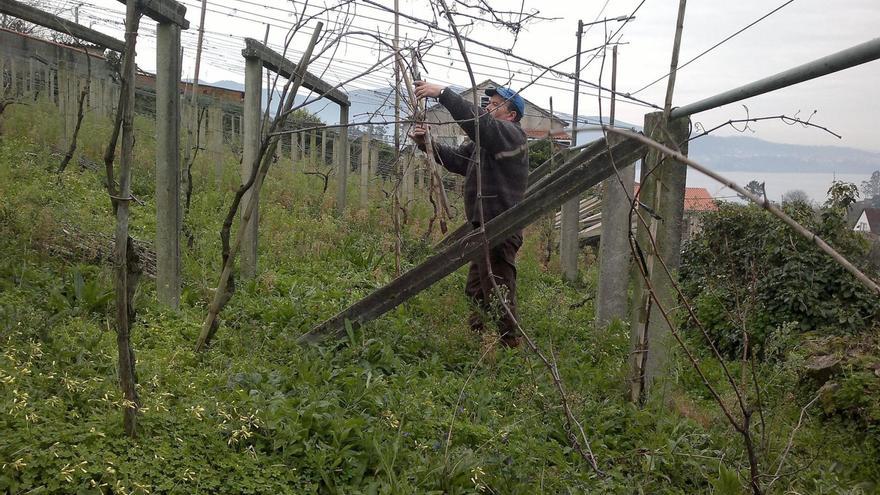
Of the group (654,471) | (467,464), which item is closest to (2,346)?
(467,464)

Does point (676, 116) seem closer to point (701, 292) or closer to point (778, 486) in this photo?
point (778, 486)

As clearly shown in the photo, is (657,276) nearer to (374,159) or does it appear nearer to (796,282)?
(796,282)

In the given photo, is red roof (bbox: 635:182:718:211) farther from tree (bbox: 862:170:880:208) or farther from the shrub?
tree (bbox: 862:170:880:208)

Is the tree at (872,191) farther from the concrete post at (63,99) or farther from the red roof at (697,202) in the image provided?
the concrete post at (63,99)

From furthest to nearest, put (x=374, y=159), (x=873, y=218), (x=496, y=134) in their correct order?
(x=374, y=159) < (x=873, y=218) < (x=496, y=134)

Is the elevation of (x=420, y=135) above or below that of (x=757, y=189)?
above

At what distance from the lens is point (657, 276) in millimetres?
4168

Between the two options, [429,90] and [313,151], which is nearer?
[429,90]

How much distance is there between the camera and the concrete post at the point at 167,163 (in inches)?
186

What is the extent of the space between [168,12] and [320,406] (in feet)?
9.63

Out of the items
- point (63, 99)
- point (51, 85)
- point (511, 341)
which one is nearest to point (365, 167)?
point (63, 99)

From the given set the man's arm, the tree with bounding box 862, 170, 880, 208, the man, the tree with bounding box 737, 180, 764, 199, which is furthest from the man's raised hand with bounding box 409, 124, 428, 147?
the tree with bounding box 862, 170, 880, 208

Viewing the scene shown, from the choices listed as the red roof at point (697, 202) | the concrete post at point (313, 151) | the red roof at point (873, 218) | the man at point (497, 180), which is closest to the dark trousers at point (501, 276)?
the man at point (497, 180)

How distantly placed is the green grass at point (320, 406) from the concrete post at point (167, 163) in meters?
0.19
